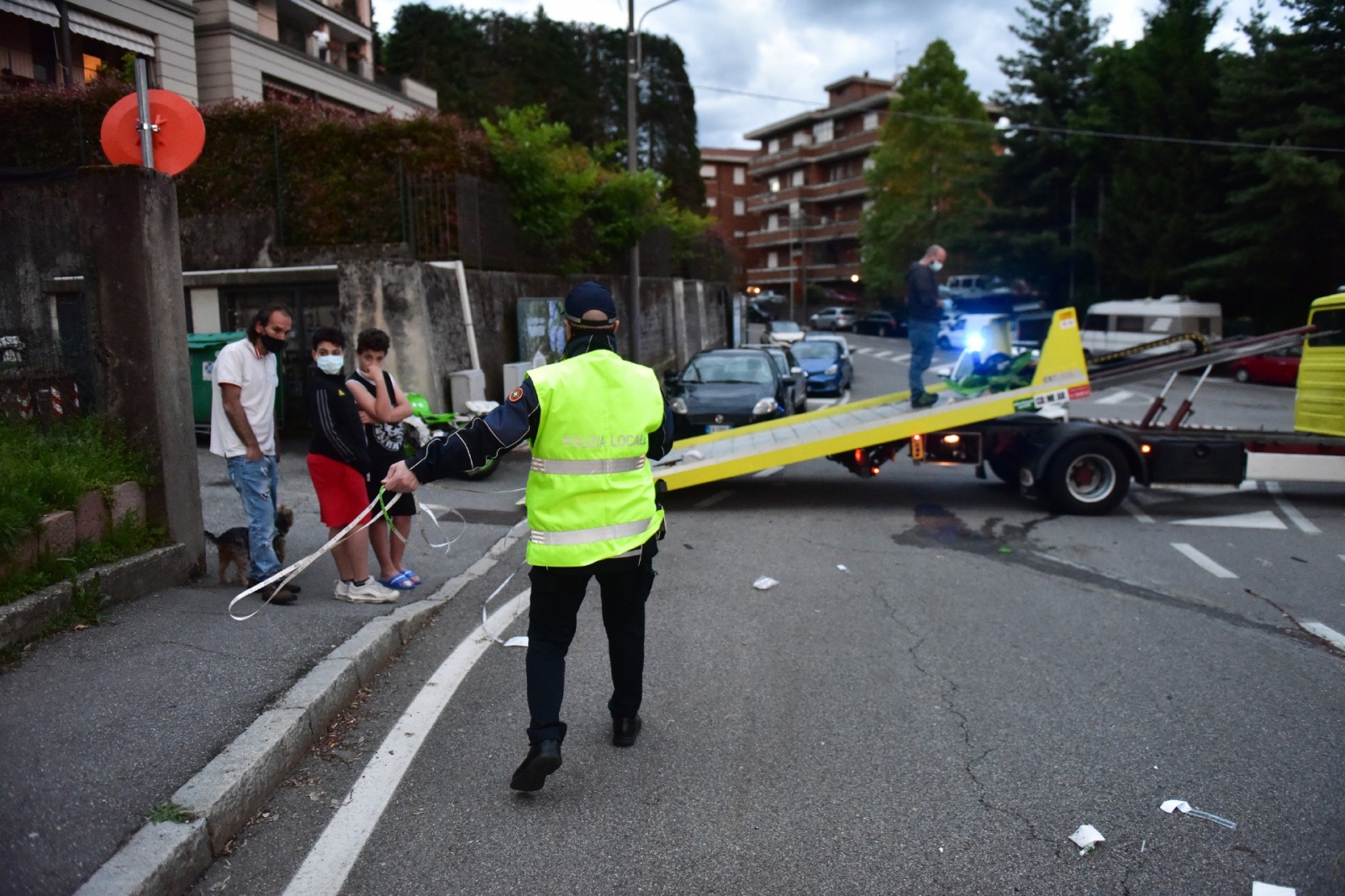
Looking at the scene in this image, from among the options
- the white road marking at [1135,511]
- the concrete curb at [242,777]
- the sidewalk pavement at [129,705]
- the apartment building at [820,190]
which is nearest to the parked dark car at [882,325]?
the apartment building at [820,190]

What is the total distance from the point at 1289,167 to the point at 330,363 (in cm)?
3420

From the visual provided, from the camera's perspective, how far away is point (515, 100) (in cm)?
4503

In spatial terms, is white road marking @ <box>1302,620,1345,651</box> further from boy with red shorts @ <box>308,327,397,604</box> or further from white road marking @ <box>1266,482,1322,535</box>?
boy with red shorts @ <box>308,327,397,604</box>

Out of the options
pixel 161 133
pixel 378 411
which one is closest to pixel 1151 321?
pixel 378 411

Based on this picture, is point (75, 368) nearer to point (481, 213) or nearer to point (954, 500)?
point (954, 500)

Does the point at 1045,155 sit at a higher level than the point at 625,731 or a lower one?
higher

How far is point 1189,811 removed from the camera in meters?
3.99

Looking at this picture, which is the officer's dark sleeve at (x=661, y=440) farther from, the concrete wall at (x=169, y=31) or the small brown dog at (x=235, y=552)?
the concrete wall at (x=169, y=31)

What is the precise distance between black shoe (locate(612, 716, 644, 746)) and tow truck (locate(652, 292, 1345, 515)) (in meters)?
5.74

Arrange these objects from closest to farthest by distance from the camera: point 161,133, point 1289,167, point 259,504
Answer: point 259,504 < point 161,133 < point 1289,167

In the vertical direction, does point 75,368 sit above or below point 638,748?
above

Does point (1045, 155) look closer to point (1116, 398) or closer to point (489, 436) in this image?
point (1116, 398)

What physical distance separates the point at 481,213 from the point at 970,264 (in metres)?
37.3

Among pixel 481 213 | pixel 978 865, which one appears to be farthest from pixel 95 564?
pixel 481 213
